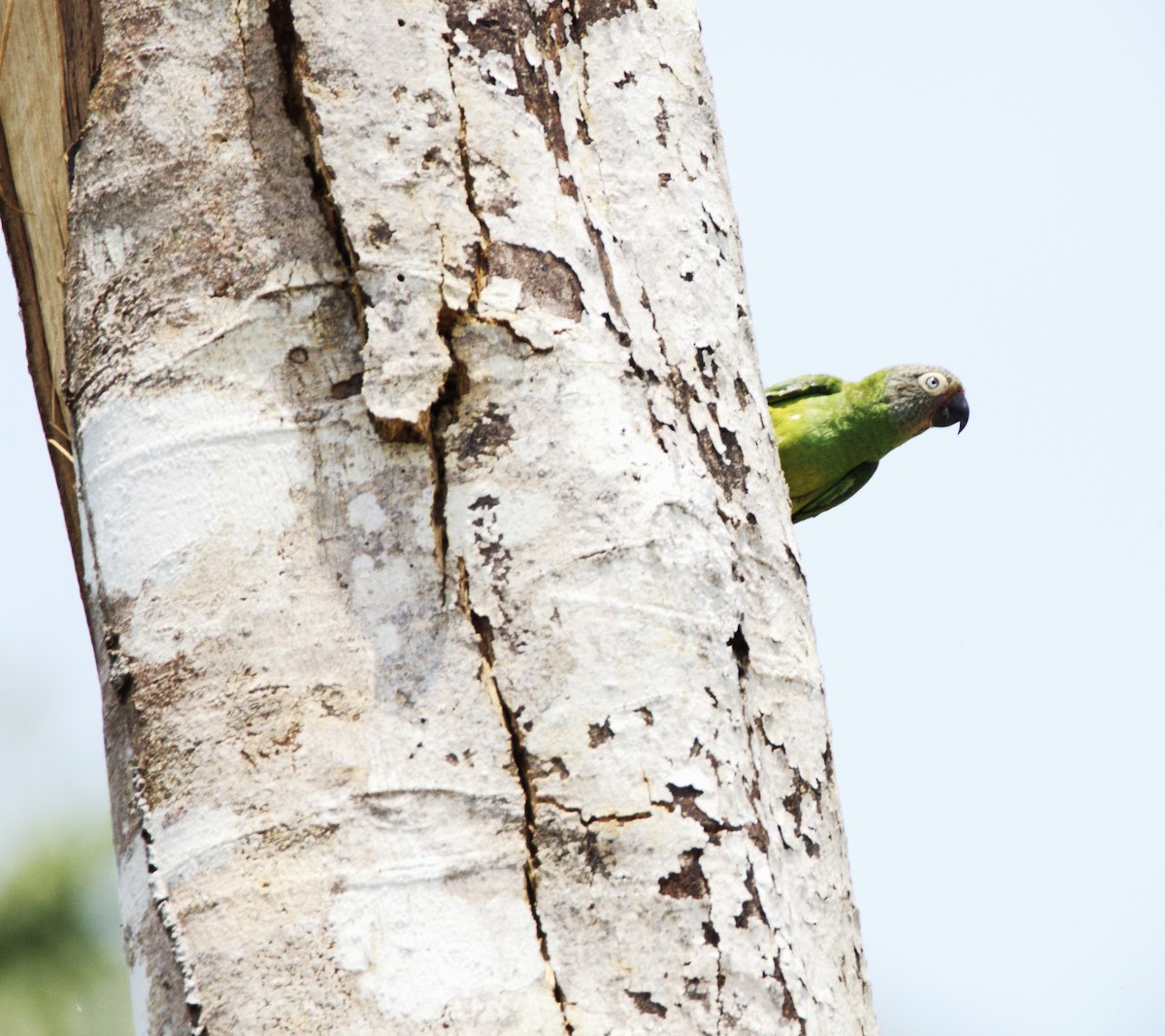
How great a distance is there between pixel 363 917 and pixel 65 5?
4.40ft

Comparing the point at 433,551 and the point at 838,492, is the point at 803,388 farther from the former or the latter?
the point at 433,551

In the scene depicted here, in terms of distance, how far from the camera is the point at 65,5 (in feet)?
5.98

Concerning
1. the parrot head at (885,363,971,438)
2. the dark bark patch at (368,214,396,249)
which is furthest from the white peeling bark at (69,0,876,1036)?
the parrot head at (885,363,971,438)

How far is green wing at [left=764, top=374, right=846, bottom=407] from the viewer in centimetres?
563

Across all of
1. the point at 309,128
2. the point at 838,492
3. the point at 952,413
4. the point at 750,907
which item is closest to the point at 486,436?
the point at 309,128

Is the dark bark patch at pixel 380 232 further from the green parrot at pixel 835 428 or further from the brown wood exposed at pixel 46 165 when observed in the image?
the green parrot at pixel 835 428

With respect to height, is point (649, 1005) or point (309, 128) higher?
point (309, 128)

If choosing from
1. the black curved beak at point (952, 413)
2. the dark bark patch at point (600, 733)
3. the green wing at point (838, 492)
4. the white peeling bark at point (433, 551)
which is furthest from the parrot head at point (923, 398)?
the dark bark patch at point (600, 733)

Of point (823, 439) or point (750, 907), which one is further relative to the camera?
point (823, 439)

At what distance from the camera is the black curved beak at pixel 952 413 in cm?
673

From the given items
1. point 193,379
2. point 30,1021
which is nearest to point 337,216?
point 193,379

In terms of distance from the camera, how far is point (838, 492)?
5777mm

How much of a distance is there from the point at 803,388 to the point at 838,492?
50cm

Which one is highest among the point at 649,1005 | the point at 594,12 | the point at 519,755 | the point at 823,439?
the point at 594,12
